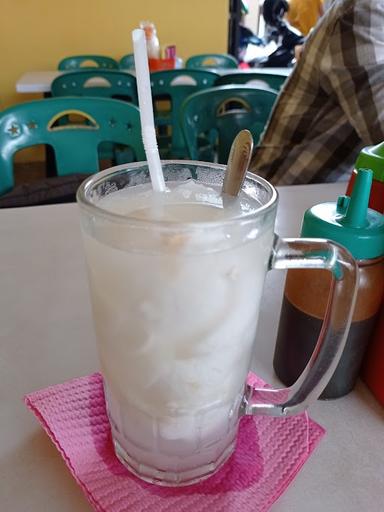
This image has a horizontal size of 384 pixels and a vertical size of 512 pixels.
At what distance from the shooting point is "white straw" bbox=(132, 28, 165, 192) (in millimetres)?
358

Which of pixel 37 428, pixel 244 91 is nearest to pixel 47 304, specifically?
pixel 37 428

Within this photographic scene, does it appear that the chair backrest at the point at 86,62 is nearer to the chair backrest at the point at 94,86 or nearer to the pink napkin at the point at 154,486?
the chair backrest at the point at 94,86

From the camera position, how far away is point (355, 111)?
1.20 m

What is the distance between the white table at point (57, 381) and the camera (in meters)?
0.40

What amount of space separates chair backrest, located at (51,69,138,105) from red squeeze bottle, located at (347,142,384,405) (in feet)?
7.23

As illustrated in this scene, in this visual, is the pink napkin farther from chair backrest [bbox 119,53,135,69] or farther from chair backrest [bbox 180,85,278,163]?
chair backrest [bbox 119,53,135,69]

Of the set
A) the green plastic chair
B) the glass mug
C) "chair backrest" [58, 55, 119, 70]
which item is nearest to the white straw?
the glass mug

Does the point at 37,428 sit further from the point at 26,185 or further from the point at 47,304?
the point at 26,185

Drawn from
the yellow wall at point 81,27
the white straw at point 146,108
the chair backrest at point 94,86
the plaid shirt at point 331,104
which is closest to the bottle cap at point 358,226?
the white straw at point 146,108

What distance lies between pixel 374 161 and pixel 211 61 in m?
3.60

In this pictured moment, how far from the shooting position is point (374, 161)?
495 mm

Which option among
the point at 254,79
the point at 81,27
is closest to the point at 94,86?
the point at 254,79

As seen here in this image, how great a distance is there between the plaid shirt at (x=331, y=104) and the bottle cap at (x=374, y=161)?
2.27ft

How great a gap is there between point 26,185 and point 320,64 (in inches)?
33.9
